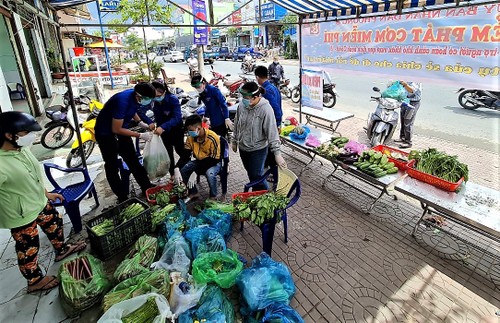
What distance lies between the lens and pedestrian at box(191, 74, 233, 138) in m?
4.63

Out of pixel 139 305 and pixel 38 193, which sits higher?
pixel 38 193

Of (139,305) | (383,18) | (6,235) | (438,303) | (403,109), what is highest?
(383,18)

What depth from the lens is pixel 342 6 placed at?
4797 mm

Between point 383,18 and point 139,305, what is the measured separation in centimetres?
488

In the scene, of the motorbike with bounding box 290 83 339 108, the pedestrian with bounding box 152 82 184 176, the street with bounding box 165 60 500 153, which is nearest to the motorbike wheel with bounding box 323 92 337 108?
the motorbike with bounding box 290 83 339 108

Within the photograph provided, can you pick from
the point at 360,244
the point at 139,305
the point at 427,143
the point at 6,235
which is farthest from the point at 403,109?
the point at 6,235

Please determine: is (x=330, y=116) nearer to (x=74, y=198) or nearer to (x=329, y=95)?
(x=329, y=95)

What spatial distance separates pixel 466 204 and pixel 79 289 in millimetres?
3874

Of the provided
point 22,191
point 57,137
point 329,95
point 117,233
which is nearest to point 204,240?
point 117,233

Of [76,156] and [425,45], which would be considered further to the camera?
[76,156]

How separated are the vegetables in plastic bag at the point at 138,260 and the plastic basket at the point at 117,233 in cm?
29

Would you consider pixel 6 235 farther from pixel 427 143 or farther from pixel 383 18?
pixel 427 143

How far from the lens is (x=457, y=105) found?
9289 millimetres

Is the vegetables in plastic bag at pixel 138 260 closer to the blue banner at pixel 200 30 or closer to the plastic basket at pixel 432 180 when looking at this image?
the plastic basket at pixel 432 180
